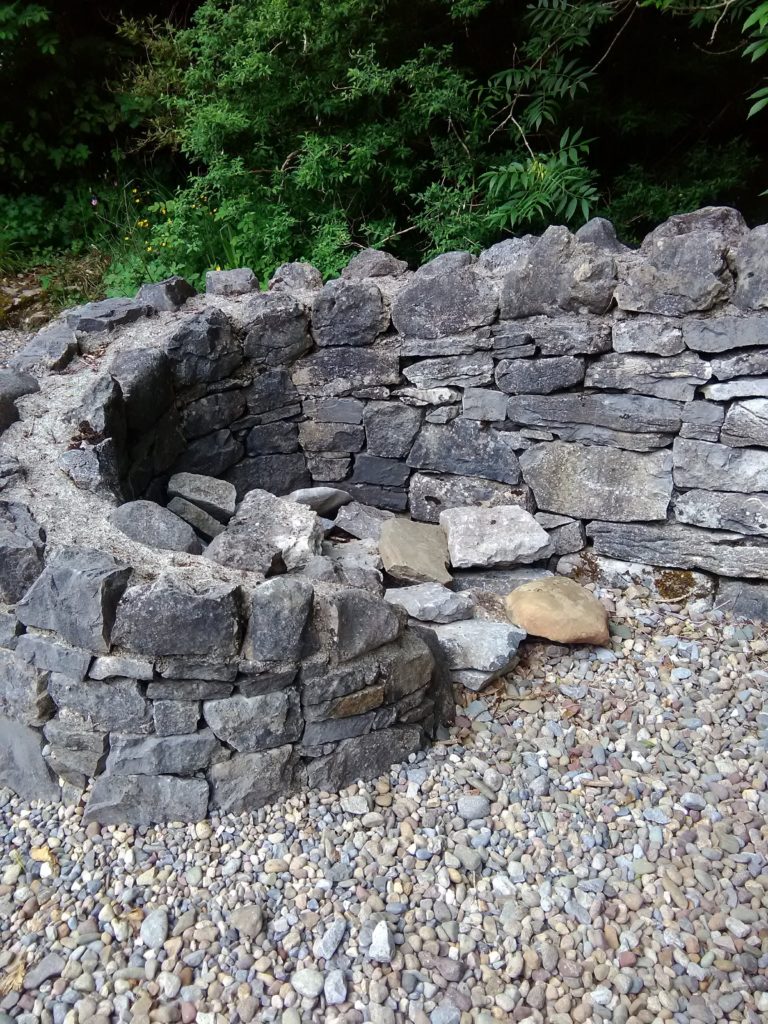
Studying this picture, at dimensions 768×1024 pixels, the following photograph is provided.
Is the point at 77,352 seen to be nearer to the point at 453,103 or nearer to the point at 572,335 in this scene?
the point at 572,335

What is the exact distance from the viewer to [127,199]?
7.14 meters

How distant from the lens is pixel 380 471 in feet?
14.2

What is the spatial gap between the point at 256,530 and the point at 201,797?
1.13 meters

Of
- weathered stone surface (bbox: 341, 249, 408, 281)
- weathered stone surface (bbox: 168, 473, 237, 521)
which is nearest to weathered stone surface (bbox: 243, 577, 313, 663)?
weathered stone surface (bbox: 168, 473, 237, 521)

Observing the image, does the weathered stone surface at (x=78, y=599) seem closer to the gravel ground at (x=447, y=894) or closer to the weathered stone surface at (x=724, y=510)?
the gravel ground at (x=447, y=894)

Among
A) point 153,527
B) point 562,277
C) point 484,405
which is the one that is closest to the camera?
point 153,527

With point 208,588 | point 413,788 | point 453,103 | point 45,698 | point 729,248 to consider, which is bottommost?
point 413,788

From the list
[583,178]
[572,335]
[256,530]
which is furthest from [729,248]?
[256,530]

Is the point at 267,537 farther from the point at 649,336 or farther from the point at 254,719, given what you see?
the point at 649,336

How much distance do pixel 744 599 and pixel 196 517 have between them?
2538 millimetres

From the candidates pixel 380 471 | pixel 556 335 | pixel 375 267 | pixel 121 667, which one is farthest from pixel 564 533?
pixel 121 667

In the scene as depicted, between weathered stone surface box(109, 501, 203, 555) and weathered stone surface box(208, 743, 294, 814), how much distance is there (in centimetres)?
82

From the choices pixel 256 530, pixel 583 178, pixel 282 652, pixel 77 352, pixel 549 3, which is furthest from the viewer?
pixel 549 3

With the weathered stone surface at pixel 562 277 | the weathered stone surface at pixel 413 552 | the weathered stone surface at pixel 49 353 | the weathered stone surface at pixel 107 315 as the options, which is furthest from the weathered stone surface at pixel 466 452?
the weathered stone surface at pixel 49 353
